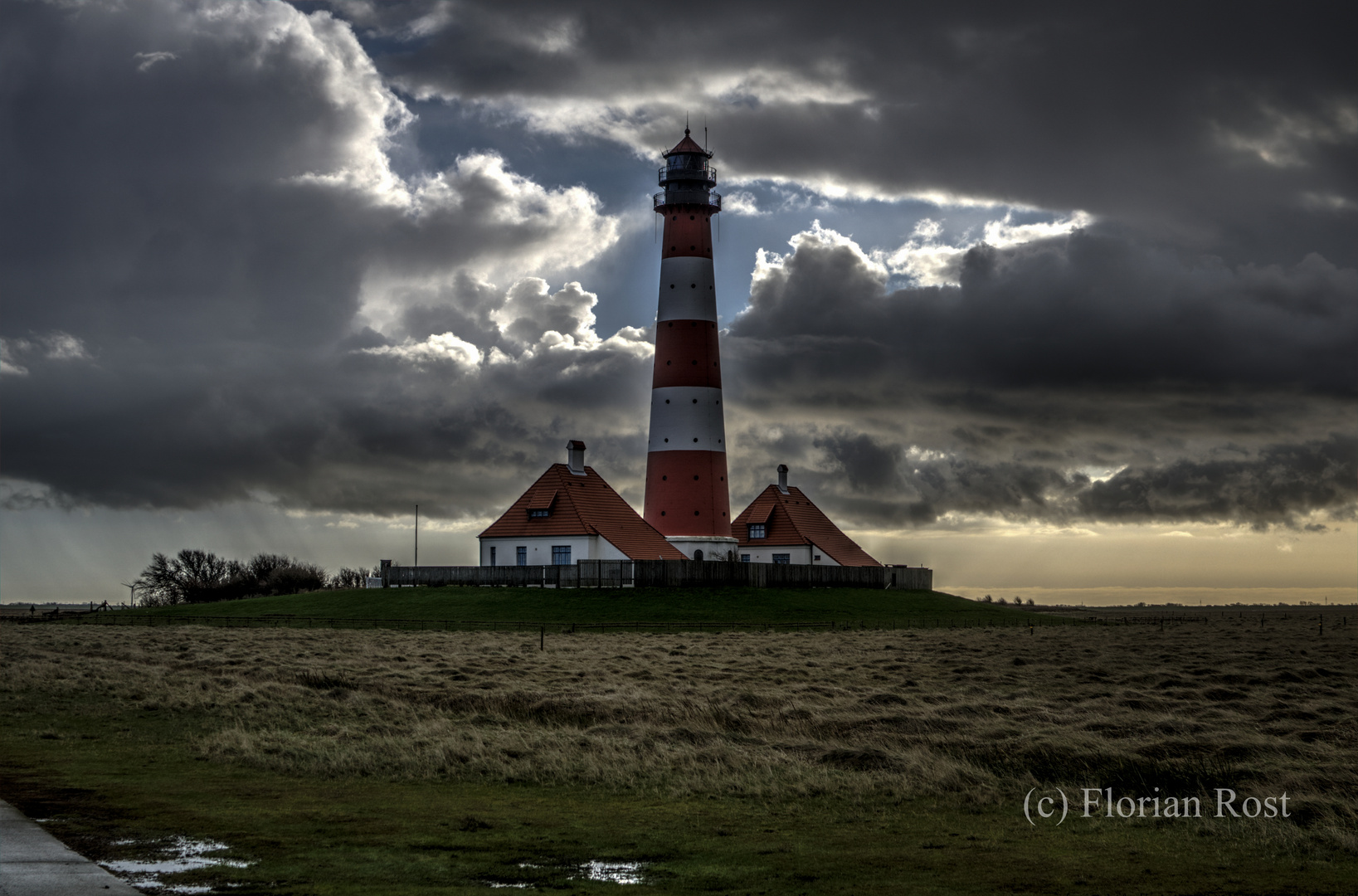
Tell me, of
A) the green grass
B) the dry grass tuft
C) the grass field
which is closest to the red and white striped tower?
the dry grass tuft

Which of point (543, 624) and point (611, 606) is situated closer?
point (543, 624)

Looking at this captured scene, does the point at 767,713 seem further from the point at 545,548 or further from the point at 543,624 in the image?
the point at 545,548

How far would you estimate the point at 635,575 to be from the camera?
2394 inches

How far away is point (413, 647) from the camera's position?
38281 mm

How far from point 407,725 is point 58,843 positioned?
31.7 feet

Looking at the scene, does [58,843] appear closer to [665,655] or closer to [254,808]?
[254,808]

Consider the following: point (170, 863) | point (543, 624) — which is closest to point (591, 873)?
point (170, 863)

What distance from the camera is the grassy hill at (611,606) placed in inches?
2143

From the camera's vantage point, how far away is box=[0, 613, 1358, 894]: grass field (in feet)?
37.0

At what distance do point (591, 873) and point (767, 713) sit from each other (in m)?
10.8

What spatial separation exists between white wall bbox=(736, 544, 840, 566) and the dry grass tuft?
35.3 m

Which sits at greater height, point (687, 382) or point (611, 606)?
point (687, 382)

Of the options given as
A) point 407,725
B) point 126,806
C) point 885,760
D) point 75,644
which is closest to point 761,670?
point 407,725

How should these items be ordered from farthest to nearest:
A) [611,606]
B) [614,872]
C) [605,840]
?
1. [611,606]
2. [605,840]
3. [614,872]
